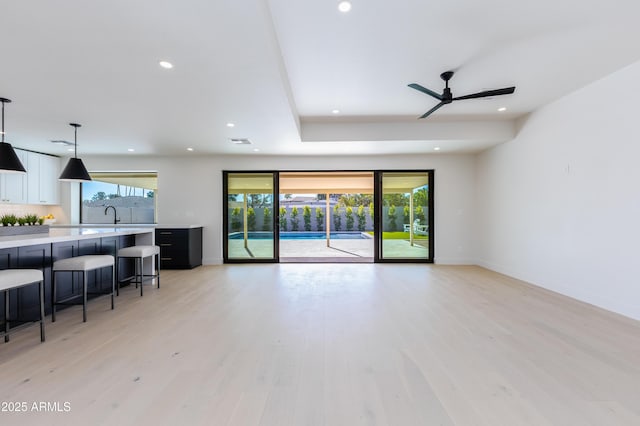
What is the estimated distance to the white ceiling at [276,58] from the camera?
6.73 feet

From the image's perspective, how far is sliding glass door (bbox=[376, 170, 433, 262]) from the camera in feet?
20.8

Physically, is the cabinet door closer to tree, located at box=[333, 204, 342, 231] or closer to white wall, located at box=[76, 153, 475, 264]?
white wall, located at box=[76, 153, 475, 264]

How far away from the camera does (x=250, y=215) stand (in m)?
6.53

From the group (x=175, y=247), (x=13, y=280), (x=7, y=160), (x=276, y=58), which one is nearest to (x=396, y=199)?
(x=276, y=58)

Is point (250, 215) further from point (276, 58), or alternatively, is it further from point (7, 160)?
point (276, 58)

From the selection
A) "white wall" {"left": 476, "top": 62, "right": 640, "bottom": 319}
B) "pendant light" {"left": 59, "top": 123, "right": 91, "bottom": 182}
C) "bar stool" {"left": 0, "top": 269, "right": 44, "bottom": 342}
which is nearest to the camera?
"bar stool" {"left": 0, "top": 269, "right": 44, "bottom": 342}

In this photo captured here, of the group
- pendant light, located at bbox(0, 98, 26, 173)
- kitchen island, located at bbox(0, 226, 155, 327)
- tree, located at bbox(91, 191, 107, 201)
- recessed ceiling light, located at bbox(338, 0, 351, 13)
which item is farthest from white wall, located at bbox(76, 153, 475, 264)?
recessed ceiling light, located at bbox(338, 0, 351, 13)

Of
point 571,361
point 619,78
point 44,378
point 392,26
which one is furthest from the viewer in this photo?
point 619,78

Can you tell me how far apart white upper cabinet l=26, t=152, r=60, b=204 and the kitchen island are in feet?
10.1

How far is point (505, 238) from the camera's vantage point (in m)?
5.23

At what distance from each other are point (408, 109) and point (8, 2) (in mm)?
4284

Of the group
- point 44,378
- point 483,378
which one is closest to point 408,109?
point 483,378

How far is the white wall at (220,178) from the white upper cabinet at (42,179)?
621mm

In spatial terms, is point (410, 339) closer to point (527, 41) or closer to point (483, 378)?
point (483, 378)
